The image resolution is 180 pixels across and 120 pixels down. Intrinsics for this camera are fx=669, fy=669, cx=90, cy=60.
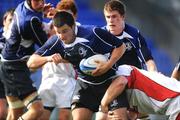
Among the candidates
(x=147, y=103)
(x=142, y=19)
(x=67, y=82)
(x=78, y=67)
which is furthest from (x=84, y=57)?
(x=142, y=19)

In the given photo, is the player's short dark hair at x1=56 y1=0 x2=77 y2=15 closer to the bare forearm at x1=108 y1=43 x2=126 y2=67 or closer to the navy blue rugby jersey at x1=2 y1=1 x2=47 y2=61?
the navy blue rugby jersey at x1=2 y1=1 x2=47 y2=61

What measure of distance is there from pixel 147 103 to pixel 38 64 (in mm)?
1249

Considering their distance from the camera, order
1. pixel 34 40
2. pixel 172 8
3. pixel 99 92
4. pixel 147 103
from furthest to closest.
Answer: pixel 172 8 < pixel 34 40 < pixel 99 92 < pixel 147 103

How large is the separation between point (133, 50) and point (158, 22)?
363cm

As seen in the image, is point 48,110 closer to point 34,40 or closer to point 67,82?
point 67,82

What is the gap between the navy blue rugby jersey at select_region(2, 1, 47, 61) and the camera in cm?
757

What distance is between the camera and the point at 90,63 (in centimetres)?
650

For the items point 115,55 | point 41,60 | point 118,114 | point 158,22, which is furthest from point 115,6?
point 158,22

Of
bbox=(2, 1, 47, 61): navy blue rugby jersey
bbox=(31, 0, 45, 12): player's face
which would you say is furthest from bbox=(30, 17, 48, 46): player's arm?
bbox=(31, 0, 45, 12): player's face

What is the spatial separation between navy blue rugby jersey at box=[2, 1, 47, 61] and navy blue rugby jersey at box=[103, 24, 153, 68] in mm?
952

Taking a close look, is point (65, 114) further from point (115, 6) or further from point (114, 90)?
point (114, 90)

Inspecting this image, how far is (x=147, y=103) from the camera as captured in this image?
20.7 feet

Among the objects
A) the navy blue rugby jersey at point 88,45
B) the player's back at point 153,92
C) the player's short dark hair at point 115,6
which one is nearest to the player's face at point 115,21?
the player's short dark hair at point 115,6

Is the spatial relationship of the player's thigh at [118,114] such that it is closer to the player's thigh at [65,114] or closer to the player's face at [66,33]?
the player's face at [66,33]
